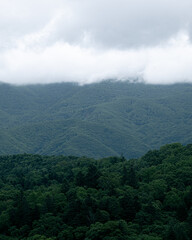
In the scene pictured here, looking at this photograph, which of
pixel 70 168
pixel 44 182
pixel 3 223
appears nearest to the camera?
pixel 3 223

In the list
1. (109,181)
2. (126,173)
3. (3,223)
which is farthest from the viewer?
(126,173)

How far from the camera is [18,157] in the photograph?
10062 centimetres

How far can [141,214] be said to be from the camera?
46.8 m

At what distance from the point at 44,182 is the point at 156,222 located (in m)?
32.6

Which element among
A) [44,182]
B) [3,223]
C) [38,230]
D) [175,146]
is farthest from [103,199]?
[175,146]

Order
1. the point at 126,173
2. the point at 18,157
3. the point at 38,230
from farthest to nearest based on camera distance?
the point at 18,157, the point at 126,173, the point at 38,230

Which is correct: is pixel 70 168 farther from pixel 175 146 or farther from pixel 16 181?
pixel 175 146

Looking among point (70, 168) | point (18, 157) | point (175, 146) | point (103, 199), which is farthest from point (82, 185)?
point (18, 157)

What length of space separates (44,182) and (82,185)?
17264 mm

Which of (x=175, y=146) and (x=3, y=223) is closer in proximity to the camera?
(x=3, y=223)

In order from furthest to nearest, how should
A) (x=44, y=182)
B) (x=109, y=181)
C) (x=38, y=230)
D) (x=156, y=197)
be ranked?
(x=44, y=182)
(x=109, y=181)
(x=156, y=197)
(x=38, y=230)

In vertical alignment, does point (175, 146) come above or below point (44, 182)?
above

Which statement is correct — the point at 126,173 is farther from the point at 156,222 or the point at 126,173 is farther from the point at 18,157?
the point at 18,157

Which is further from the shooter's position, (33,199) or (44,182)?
(44,182)
